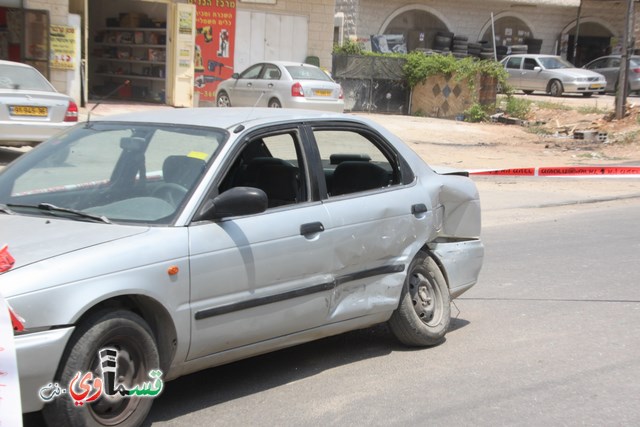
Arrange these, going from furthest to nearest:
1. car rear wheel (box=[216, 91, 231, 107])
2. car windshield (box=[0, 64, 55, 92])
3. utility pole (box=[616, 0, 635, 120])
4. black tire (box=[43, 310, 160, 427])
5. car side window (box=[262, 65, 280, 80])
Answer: utility pole (box=[616, 0, 635, 120]) → car rear wheel (box=[216, 91, 231, 107]) → car side window (box=[262, 65, 280, 80]) → car windshield (box=[0, 64, 55, 92]) → black tire (box=[43, 310, 160, 427])

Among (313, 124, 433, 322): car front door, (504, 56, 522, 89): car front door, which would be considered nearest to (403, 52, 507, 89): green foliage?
(504, 56, 522, 89): car front door

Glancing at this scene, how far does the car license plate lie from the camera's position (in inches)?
514

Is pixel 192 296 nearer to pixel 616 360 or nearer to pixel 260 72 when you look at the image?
pixel 616 360

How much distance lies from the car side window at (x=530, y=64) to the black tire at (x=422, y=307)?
31840 mm

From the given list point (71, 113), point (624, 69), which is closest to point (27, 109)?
point (71, 113)

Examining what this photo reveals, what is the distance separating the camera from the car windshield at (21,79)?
44.4 feet

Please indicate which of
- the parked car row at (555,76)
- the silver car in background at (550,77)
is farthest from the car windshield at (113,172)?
the parked car row at (555,76)

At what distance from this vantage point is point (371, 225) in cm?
552

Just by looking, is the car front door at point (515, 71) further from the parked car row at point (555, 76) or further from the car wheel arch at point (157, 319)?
the car wheel arch at point (157, 319)

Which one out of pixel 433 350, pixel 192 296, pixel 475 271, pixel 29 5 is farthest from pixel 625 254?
pixel 29 5

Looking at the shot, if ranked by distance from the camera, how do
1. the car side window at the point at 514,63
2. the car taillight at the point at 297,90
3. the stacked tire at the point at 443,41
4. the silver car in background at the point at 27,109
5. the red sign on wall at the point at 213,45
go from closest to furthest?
the silver car in background at the point at 27,109
the car taillight at the point at 297,90
the red sign on wall at the point at 213,45
the car side window at the point at 514,63
the stacked tire at the point at 443,41

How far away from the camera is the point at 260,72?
21.7 metres

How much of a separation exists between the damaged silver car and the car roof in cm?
2

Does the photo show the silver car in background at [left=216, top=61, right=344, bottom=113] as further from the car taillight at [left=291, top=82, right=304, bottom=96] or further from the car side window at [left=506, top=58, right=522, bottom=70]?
the car side window at [left=506, top=58, right=522, bottom=70]
